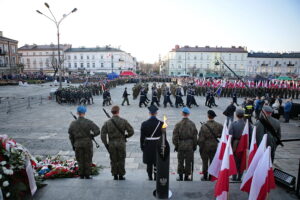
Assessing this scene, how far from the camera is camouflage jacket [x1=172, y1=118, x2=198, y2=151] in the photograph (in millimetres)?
4578

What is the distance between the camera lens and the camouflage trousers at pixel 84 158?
4625mm

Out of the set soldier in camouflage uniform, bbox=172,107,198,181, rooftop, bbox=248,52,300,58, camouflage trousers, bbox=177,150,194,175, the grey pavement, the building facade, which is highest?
rooftop, bbox=248,52,300,58

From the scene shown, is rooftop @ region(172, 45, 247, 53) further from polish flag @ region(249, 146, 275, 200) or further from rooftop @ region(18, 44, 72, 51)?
polish flag @ region(249, 146, 275, 200)

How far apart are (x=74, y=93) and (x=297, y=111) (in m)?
16.3

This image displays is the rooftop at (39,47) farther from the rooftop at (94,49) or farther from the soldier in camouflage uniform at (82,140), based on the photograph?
the soldier in camouflage uniform at (82,140)

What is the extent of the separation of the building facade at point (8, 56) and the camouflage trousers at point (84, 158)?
56969mm

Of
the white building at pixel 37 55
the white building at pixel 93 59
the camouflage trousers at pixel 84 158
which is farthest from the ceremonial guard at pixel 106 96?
the white building at pixel 37 55

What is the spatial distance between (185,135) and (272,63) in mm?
91532

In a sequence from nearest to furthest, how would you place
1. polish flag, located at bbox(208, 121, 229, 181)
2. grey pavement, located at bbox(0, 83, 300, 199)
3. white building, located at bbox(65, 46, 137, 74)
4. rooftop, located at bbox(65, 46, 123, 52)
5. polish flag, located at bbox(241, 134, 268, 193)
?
1. polish flag, located at bbox(241, 134, 268, 193)
2. grey pavement, located at bbox(0, 83, 300, 199)
3. polish flag, located at bbox(208, 121, 229, 181)
4. white building, located at bbox(65, 46, 137, 74)
5. rooftop, located at bbox(65, 46, 123, 52)

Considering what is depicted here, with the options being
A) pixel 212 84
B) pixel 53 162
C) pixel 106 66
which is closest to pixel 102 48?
pixel 106 66

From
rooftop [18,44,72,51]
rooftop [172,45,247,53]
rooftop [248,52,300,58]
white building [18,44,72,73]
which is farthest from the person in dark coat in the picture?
rooftop [248,52,300,58]

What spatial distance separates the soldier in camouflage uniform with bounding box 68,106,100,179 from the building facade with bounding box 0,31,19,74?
56.8m

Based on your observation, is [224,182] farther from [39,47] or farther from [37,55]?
[39,47]

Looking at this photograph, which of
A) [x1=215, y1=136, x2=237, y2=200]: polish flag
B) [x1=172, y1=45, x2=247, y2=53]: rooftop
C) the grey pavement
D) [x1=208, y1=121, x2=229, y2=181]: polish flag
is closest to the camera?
[x1=215, y1=136, x2=237, y2=200]: polish flag
